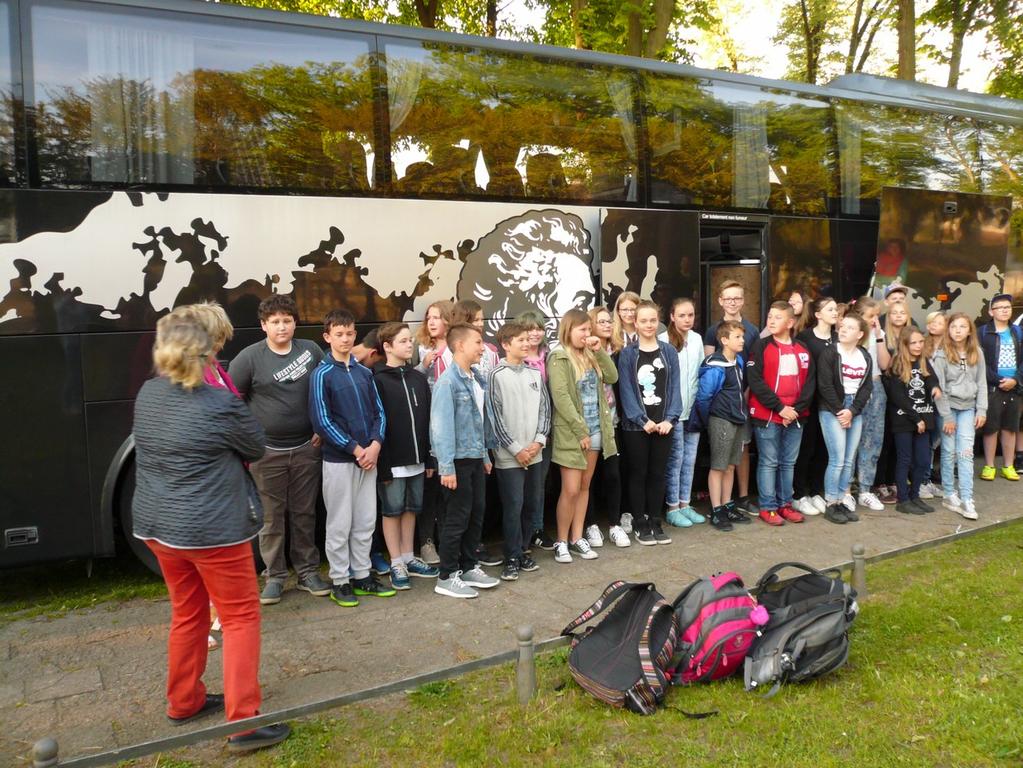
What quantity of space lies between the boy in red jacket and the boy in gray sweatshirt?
7.97ft

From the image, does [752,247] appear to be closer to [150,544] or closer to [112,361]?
[112,361]

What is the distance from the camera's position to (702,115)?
8.19 metres

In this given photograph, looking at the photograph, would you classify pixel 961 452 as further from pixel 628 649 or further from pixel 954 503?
pixel 628 649

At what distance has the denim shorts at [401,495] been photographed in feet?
19.9

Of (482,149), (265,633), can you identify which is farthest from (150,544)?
(482,149)

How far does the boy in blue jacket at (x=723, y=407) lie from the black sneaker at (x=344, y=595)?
346 centimetres

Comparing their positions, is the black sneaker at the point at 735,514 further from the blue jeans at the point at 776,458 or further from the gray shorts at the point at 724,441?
the gray shorts at the point at 724,441

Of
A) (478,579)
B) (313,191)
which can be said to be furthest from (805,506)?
(313,191)

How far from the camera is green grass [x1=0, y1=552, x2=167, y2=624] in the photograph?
5887 mm

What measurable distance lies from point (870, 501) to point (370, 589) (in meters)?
5.15

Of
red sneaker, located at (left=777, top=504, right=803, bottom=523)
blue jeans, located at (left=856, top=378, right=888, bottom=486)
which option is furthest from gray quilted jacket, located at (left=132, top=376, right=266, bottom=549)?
blue jeans, located at (left=856, top=378, right=888, bottom=486)

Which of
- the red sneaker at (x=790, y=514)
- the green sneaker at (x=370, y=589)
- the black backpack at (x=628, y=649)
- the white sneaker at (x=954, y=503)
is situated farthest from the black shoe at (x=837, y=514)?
the green sneaker at (x=370, y=589)

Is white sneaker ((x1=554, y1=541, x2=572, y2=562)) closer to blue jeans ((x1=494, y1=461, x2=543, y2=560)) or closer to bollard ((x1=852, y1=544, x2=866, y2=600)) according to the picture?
blue jeans ((x1=494, y1=461, x2=543, y2=560))

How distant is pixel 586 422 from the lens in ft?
22.0
